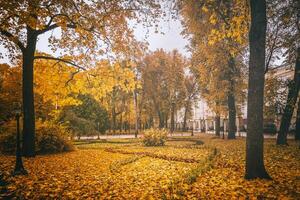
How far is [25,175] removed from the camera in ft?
25.5

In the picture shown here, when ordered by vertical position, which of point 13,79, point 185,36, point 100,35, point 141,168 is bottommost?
point 141,168

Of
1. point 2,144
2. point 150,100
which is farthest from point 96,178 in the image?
point 150,100

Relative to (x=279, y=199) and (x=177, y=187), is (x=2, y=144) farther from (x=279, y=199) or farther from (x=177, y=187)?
(x=279, y=199)

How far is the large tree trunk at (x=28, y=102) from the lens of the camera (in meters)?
11.5

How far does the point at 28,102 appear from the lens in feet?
38.2

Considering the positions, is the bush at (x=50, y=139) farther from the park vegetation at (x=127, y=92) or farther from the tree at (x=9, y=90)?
the tree at (x=9, y=90)

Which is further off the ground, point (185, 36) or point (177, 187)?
point (185, 36)

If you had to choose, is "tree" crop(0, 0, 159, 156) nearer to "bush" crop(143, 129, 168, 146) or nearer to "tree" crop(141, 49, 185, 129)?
"bush" crop(143, 129, 168, 146)

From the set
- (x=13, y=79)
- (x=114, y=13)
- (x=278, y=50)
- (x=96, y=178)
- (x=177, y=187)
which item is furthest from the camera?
(x=278, y=50)

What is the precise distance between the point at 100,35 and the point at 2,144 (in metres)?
8.22

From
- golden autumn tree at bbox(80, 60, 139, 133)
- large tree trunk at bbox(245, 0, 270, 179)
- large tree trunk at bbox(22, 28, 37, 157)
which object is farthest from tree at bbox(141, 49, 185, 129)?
large tree trunk at bbox(245, 0, 270, 179)

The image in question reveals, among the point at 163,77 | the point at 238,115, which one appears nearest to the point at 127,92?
the point at 238,115

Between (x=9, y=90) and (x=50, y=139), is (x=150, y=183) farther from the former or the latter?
(x=9, y=90)

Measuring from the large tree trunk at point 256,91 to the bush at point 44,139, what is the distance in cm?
1105
